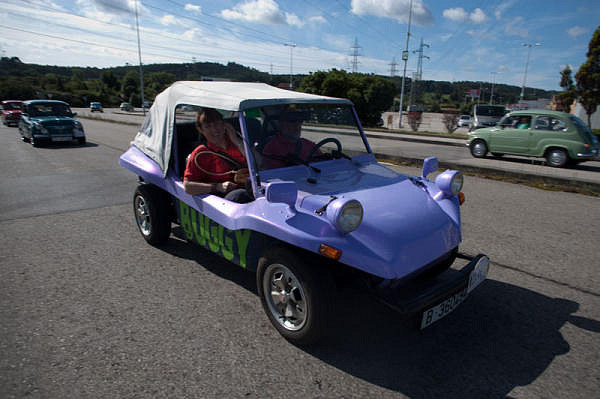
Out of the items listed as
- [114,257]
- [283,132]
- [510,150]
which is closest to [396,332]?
[283,132]

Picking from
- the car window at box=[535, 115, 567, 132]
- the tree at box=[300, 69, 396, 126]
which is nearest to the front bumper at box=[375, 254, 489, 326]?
the car window at box=[535, 115, 567, 132]

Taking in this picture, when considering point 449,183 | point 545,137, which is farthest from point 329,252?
point 545,137

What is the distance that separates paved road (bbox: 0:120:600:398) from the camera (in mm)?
2301

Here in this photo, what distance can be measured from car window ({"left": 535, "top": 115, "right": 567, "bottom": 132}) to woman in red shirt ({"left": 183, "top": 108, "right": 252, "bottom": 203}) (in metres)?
11.7

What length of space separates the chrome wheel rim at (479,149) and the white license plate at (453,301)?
39.0 feet

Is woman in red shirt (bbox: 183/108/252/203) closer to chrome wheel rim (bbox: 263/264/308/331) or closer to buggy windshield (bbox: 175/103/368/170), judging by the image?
buggy windshield (bbox: 175/103/368/170)

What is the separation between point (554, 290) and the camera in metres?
3.48

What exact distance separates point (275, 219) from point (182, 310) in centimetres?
124

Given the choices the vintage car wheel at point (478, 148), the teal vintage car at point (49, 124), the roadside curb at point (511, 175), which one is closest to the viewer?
the roadside curb at point (511, 175)

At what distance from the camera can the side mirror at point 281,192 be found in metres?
2.47

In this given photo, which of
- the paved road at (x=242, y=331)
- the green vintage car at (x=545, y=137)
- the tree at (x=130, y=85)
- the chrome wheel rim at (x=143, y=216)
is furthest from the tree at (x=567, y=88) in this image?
the tree at (x=130, y=85)

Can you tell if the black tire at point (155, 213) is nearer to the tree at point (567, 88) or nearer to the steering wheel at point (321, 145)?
the steering wheel at point (321, 145)

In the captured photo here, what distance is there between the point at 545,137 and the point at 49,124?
1723cm

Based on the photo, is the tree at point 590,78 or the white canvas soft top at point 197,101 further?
the tree at point 590,78
